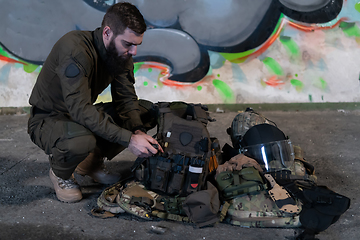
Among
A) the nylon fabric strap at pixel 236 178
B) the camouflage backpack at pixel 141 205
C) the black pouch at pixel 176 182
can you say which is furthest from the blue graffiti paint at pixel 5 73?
the nylon fabric strap at pixel 236 178

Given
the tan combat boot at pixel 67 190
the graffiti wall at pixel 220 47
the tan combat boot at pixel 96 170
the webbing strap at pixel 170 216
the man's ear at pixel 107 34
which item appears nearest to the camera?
the webbing strap at pixel 170 216

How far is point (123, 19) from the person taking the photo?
79.4 inches

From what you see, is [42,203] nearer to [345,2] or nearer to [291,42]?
[291,42]

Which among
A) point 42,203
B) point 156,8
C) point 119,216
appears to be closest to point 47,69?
point 42,203

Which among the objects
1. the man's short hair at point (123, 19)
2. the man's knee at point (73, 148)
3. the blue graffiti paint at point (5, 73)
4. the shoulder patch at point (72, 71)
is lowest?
the blue graffiti paint at point (5, 73)

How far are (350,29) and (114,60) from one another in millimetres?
3396

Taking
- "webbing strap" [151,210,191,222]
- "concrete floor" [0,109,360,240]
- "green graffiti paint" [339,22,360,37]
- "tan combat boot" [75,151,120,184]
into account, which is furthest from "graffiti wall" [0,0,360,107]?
"webbing strap" [151,210,191,222]

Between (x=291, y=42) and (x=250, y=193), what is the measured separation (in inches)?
113

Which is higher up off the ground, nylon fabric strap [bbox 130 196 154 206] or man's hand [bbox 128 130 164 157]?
man's hand [bbox 128 130 164 157]

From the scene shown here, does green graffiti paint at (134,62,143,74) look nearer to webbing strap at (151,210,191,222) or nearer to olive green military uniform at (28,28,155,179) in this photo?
olive green military uniform at (28,28,155,179)

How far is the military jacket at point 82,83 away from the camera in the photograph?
6.57 ft

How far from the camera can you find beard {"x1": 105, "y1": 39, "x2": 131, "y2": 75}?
84.0 inches

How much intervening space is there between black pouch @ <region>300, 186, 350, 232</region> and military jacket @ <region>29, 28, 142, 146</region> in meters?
1.09

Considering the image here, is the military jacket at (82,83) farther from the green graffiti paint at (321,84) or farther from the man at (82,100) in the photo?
the green graffiti paint at (321,84)
